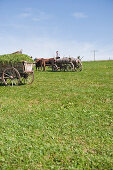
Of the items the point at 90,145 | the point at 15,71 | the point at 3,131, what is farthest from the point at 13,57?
the point at 90,145

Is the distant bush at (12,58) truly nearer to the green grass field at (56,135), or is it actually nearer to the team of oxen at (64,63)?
the green grass field at (56,135)

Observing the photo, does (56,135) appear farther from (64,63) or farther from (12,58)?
(64,63)

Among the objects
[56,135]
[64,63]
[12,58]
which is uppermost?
[64,63]

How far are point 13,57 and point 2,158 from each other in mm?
7322

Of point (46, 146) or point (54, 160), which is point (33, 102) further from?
point (54, 160)

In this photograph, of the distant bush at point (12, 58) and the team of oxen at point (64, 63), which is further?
the team of oxen at point (64, 63)

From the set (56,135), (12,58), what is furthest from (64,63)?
(56,135)

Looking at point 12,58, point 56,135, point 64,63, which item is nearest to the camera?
point 56,135

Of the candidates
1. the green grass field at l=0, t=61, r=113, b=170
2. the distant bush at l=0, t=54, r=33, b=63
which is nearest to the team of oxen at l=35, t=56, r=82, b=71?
the distant bush at l=0, t=54, r=33, b=63

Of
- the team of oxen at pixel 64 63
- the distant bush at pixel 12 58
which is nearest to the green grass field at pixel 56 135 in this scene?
the distant bush at pixel 12 58

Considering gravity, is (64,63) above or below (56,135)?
above

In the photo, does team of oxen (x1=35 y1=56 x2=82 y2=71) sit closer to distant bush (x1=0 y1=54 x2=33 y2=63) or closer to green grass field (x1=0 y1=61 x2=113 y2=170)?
distant bush (x1=0 y1=54 x2=33 y2=63)

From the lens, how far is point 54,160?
9.19 feet

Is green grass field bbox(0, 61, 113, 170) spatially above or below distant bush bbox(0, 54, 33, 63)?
below
